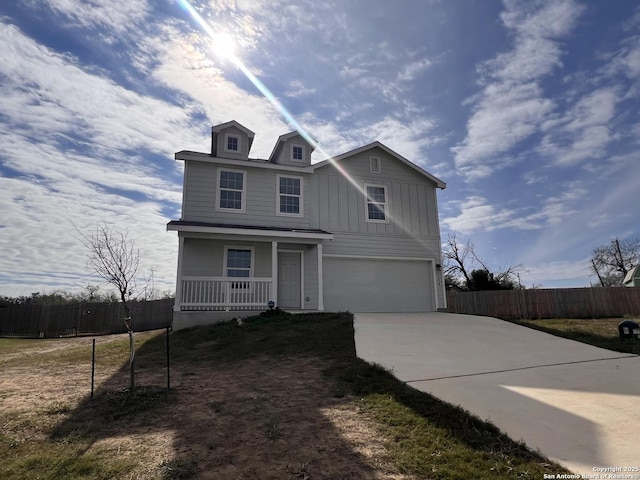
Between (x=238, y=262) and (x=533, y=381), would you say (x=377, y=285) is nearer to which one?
(x=238, y=262)

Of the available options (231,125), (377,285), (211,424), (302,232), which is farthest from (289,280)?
(211,424)

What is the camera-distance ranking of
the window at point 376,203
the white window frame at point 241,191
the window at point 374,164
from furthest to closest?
the window at point 374,164 → the window at point 376,203 → the white window frame at point 241,191

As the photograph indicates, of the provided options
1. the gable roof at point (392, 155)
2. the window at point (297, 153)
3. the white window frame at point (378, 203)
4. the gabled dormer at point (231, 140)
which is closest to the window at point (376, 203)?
the white window frame at point (378, 203)

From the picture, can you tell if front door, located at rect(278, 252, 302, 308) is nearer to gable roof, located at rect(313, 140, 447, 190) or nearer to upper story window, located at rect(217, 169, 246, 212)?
upper story window, located at rect(217, 169, 246, 212)

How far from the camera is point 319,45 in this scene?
957cm

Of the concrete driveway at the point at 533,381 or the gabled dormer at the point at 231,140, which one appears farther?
the gabled dormer at the point at 231,140

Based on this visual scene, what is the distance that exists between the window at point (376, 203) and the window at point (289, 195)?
117 inches

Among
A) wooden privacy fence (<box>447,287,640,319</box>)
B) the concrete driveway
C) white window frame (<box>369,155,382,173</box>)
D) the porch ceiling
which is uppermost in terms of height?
white window frame (<box>369,155,382,173</box>)

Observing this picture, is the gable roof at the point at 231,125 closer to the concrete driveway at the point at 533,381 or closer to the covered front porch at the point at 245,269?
the covered front porch at the point at 245,269

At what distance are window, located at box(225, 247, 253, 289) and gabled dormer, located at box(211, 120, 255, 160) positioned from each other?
3715mm

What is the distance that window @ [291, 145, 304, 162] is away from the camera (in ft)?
49.4

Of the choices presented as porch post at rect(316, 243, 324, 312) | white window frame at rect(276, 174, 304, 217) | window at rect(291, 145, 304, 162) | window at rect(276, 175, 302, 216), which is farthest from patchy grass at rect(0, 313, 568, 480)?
window at rect(291, 145, 304, 162)

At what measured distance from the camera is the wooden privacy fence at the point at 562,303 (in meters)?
16.0

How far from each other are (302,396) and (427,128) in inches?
435
